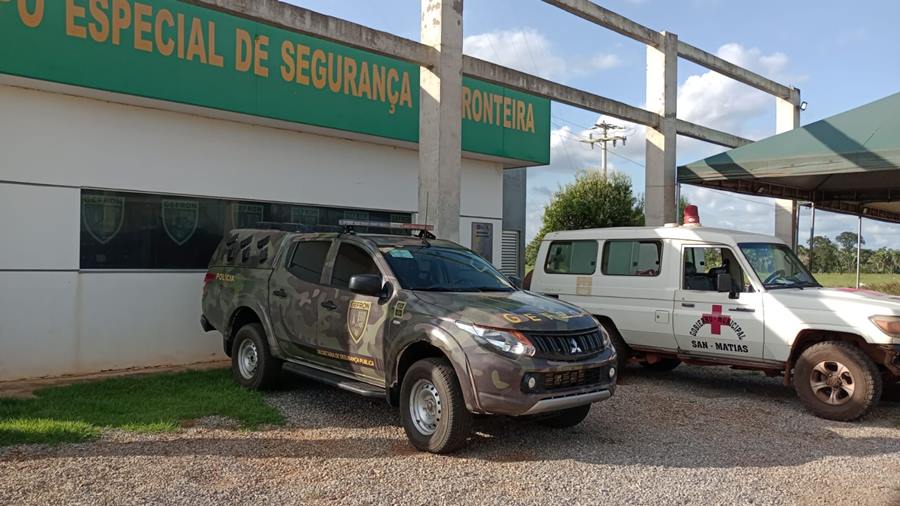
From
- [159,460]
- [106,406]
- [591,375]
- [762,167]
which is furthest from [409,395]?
[762,167]

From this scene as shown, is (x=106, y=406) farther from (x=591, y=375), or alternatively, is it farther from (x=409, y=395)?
(x=591, y=375)

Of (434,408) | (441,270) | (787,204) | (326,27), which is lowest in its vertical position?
(434,408)

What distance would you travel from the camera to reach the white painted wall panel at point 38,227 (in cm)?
856

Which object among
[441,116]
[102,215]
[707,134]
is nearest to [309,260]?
[441,116]

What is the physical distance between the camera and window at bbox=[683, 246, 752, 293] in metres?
8.38

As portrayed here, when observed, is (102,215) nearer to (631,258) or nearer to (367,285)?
(367,285)

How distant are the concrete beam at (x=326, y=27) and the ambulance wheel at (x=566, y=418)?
474cm

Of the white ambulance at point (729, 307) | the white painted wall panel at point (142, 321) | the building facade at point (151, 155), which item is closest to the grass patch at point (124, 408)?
the white painted wall panel at point (142, 321)

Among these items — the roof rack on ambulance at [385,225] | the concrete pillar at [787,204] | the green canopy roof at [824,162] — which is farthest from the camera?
the concrete pillar at [787,204]

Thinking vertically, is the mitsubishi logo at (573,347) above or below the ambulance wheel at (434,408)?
above

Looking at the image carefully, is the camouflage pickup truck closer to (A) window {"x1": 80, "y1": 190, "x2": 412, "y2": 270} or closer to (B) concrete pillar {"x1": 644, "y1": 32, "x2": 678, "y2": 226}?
(A) window {"x1": 80, "y1": 190, "x2": 412, "y2": 270}

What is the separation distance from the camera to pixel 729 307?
324 inches

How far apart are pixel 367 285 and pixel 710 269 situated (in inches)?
185

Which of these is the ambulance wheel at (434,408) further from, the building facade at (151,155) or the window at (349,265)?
the building facade at (151,155)
